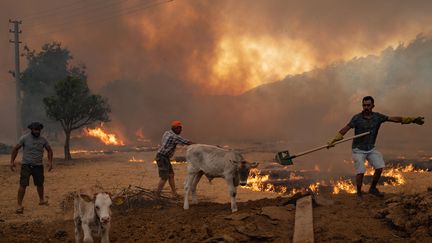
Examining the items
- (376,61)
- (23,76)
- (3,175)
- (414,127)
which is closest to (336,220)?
(3,175)

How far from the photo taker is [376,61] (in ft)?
223

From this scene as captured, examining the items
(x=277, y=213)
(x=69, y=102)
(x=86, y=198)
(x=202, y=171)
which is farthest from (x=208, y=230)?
(x=69, y=102)

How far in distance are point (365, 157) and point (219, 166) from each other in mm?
3804

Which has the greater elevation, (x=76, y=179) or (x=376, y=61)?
(x=376, y=61)

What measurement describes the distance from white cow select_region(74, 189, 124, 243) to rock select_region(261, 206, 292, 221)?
3331 mm

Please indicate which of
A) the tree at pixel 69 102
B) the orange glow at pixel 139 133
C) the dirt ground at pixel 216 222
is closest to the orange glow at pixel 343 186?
the dirt ground at pixel 216 222

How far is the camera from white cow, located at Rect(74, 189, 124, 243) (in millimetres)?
6730

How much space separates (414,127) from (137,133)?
Result: 43.0m

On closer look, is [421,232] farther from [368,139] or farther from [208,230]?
[208,230]

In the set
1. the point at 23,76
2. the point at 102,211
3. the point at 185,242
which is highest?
the point at 23,76

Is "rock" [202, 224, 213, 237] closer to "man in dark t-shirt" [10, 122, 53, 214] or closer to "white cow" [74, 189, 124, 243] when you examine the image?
"white cow" [74, 189, 124, 243]

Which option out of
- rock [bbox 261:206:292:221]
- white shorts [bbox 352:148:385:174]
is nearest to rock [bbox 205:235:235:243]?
rock [bbox 261:206:292:221]

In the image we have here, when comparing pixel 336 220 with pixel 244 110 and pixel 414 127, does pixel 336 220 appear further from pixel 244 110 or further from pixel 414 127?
pixel 244 110

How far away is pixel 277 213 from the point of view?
28.5 ft
